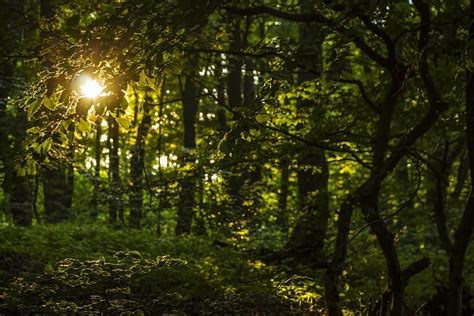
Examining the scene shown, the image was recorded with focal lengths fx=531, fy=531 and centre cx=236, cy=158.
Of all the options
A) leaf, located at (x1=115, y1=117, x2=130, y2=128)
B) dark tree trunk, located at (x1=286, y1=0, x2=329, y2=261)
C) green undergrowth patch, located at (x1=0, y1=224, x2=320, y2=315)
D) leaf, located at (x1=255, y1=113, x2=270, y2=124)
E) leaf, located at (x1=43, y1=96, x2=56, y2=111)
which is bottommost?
green undergrowth patch, located at (x1=0, y1=224, x2=320, y2=315)

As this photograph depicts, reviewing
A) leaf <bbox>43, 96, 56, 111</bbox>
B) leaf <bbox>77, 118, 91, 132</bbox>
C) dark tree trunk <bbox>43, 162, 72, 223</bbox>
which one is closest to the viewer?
leaf <bbox>43, 96, 56, 111</bbox>

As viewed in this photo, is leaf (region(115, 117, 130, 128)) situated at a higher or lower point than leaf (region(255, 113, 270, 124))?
higher

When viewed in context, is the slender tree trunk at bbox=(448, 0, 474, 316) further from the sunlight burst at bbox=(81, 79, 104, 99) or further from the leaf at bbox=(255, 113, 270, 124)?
the sunlight burst at bbox=(81, 79, 104, 99)

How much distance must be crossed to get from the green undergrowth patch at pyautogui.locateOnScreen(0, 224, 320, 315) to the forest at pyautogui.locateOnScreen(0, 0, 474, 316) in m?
0.06

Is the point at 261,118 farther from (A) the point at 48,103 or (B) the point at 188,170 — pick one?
(B) the point at 188,170

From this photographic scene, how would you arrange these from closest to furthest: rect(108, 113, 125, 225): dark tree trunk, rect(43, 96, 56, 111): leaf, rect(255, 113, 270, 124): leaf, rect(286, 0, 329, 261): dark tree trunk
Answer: rect(43, 96, 56, 111): leaf < rect(255, 113, 270, 124): leaf < rect(286, 0, 329, 261): dark tree trunk < rect(108, 113, 125, 225): dark tree trunk

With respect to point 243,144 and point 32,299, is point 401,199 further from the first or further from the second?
point 32,299

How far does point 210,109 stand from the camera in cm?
2072

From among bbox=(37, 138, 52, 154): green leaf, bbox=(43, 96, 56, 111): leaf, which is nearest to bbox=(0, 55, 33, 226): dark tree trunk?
bbox=(37, 138, 52, 154): green leaf

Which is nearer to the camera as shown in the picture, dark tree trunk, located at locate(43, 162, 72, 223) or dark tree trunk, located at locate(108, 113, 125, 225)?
dark tree trunk, located at locate(108, 113, 125, 225)

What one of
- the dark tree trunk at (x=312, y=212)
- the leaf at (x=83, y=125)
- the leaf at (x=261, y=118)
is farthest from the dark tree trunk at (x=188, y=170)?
the leaf at (x=261, y=118)

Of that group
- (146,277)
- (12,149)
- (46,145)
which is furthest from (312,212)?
(46,145)

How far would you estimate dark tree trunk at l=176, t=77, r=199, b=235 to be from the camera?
873cm

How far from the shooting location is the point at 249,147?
7848 millimetres
